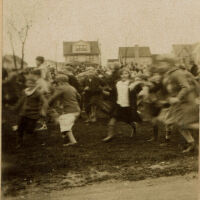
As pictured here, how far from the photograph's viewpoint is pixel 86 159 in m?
2.90

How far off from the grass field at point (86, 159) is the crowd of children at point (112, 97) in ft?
0.21

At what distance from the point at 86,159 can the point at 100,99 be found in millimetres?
489

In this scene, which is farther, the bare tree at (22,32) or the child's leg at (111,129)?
the child's leg at (111,129)

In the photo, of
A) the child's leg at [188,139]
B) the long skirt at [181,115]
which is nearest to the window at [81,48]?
the long skirt at [181,115]

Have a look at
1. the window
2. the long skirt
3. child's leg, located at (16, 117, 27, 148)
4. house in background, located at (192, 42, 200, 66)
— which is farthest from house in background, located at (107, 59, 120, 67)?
child's leg, located at (16, 117, 27, 148)

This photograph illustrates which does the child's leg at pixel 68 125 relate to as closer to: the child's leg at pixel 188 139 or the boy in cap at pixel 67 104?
the boy in cap at pixel 67 104

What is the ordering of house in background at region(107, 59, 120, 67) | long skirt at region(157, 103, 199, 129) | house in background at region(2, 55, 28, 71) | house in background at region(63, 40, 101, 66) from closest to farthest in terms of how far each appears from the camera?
house in background at region(2, 55, 28, 71) → house in background at region(63, 40, 101, 66) → house in background at region(107, 59, 120, 67) → long skirt at region(157, 103, 199, 129)

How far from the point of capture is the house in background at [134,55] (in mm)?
2926

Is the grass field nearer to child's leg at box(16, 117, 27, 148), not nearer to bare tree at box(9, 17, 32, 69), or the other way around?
child's leg at box(16, 117, 27, 148)

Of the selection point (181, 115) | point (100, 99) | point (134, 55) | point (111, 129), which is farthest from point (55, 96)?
point (181, 115)

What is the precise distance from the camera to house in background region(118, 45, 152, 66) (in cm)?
293

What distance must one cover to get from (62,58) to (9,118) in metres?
0.61

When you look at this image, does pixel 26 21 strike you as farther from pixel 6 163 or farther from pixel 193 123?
pixel 193 123

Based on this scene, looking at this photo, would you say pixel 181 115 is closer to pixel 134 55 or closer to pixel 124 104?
pixel 124 104
